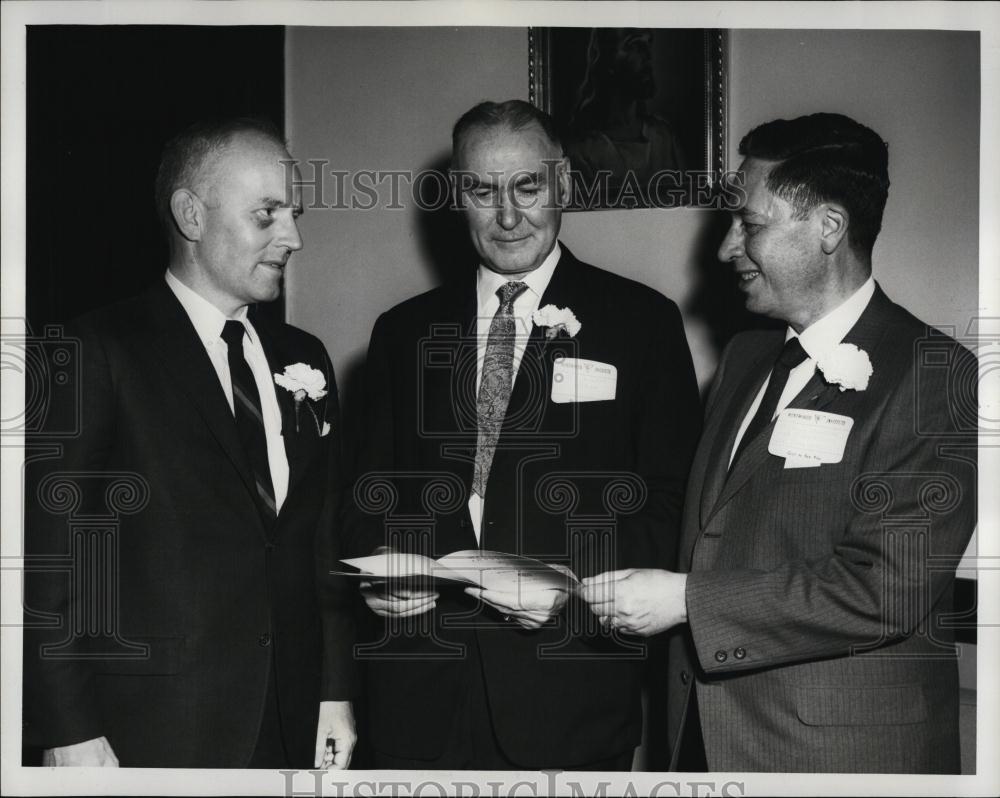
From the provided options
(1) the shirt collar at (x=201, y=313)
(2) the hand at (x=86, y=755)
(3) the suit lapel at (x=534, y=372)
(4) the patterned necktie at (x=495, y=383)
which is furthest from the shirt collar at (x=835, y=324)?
(2) the hand at (x=86, y=755)

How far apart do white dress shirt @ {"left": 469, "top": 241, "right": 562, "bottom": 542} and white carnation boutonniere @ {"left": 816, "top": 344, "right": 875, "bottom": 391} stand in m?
0.71

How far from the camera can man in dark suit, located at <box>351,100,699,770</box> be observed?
2.37m

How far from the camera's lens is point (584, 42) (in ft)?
A: 8.65

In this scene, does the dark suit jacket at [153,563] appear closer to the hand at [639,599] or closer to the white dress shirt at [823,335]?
the hand at [639,599]

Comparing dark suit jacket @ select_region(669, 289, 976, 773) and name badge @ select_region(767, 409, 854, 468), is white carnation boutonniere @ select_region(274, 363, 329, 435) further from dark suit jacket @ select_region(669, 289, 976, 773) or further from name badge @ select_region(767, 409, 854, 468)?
name badge @ select_region(767, 409, 854, 468)

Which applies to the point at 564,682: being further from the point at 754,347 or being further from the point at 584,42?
the point at 584,42

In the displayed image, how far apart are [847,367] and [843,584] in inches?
19.1

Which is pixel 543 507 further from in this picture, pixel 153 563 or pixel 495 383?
pixel 153 563

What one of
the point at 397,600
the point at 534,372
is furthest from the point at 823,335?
the point at 397,600

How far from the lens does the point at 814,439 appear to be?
7.19 ft

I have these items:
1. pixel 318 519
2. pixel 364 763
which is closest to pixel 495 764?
pixel 364 763

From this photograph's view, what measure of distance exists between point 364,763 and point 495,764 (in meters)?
0.45

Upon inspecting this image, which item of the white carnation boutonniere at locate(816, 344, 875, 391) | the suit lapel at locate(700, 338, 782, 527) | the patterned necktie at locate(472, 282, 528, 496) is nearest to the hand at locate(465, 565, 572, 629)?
the patterned necktie at locate(472, 282, 528, 496)

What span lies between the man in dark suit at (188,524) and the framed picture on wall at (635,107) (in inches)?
32.8
